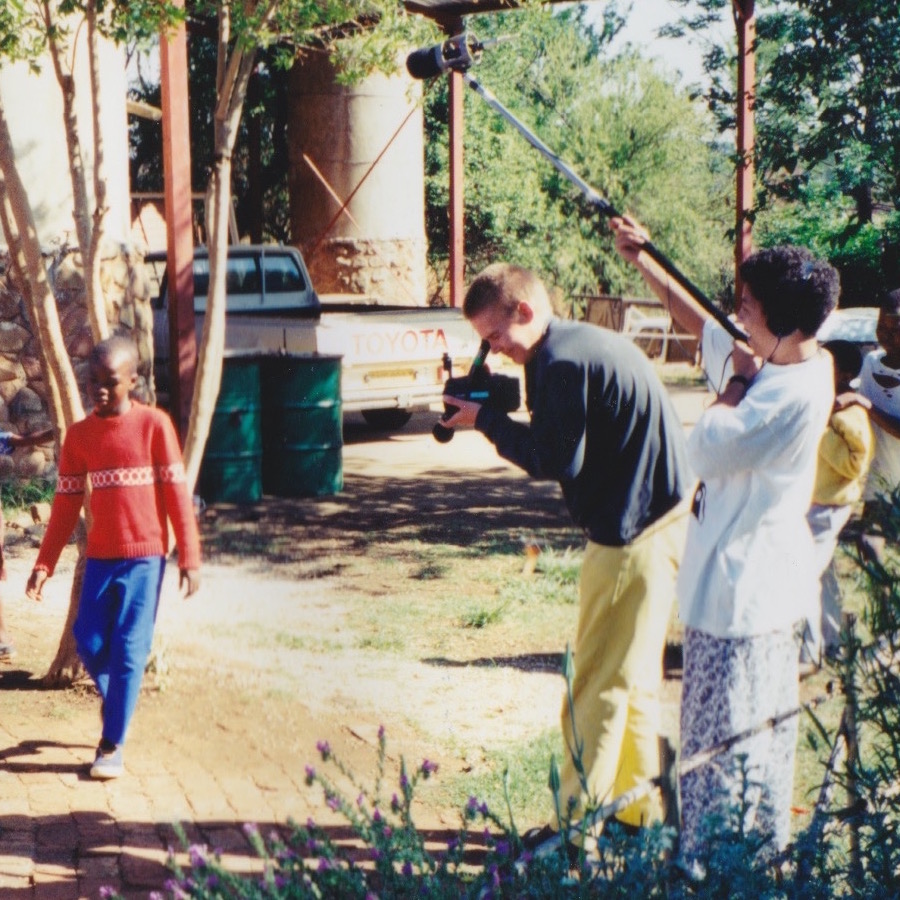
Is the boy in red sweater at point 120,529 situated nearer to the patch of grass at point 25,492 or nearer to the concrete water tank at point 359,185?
the patch of grass at point 25,492

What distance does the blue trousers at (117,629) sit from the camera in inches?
194

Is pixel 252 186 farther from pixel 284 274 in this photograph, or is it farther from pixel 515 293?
pixel 515 293

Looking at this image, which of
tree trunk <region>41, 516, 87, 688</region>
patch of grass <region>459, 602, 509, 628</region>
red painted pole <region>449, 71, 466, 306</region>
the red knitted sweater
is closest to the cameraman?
the red knitted sweater

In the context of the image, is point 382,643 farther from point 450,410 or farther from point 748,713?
point 748,713

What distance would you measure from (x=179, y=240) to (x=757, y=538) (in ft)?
22.4

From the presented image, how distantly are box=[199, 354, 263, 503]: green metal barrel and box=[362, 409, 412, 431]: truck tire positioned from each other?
3.90 m

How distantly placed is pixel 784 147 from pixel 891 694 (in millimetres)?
6255

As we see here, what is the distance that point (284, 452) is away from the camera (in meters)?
10.9

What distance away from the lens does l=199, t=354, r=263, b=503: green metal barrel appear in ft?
34.2

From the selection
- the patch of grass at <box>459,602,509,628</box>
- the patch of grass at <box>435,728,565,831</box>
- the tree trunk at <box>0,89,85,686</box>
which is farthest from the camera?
the patch of grass at <box>459,602,509,628</box>

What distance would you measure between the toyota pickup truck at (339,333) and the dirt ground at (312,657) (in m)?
2.21

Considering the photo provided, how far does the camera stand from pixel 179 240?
31.5 feet

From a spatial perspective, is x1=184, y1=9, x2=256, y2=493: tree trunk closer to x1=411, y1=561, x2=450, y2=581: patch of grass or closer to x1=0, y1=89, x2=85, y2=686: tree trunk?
x1=0, y1=89, x2=85, y2=686: tree trunk

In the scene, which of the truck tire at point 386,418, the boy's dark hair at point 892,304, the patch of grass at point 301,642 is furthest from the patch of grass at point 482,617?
the truck tire at point 386,418
